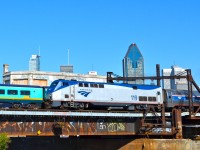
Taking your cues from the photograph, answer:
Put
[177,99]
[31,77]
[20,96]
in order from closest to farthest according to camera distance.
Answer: [20,96] < [177,99] < [31,77]

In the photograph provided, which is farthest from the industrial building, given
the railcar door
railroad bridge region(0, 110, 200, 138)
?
the railcar door

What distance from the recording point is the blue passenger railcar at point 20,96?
4794cm

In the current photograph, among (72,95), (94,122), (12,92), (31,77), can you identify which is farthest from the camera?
(31,77)

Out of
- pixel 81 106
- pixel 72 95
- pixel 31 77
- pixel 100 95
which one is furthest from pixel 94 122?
pixel 31 77

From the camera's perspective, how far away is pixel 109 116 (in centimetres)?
4897

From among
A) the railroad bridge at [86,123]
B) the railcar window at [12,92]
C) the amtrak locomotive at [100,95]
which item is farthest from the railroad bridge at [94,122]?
the railcar window at [12,92]

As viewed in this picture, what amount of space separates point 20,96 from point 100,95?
412 inches

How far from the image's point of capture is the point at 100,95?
52.4 m

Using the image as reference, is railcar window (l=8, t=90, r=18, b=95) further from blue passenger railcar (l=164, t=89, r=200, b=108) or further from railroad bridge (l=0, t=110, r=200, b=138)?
blue passenger railcar (l=164, t=89, r=200, b=108)

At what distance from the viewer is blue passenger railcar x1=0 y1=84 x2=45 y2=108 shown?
4794cm

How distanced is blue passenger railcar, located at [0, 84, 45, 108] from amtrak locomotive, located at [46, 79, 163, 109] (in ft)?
6.70

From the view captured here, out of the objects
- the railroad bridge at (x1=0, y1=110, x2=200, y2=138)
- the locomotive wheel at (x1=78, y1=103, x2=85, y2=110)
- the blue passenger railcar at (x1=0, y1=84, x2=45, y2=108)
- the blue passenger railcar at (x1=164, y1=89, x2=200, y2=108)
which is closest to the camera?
the railroad bridge at (x1=0, y1=110, x2=200, y2=138)

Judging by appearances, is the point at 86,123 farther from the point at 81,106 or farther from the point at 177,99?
the point at 177,99

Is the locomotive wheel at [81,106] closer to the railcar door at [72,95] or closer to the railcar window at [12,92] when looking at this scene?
the railcar door at [72,95]
